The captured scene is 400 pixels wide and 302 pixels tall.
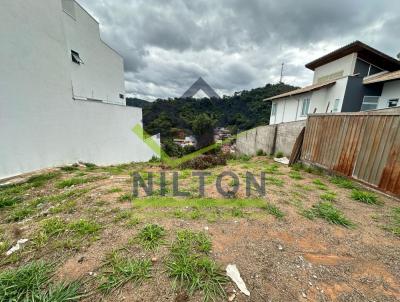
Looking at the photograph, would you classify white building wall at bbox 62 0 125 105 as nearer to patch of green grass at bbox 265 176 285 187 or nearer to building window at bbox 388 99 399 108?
patch of green grass at bbox 265 176 285 187

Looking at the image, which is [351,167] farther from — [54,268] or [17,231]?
[17,231]

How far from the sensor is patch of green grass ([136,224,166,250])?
191 cm

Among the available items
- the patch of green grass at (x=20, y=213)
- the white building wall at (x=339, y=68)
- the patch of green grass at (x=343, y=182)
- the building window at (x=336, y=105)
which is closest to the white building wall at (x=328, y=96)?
the building window at (x=336, y=105)

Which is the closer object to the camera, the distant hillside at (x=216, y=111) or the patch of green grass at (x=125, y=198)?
the patch of green grass at (x=125, y=198)

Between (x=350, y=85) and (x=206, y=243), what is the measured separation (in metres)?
10.7

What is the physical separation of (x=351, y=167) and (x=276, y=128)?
4334mm

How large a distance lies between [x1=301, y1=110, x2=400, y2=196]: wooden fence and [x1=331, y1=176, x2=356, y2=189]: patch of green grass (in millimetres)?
157

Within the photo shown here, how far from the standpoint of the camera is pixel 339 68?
10734mm

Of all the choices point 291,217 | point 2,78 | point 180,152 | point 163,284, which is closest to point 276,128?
point 291,217

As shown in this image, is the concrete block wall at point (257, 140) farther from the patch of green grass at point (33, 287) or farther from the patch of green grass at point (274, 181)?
the patch of green grass at point (33, 287)

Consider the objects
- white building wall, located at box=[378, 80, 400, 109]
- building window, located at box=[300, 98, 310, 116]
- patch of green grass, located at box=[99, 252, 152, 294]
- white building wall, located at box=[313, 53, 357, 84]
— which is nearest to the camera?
patch of green grass, located at box=[99, 252, 152, 294]

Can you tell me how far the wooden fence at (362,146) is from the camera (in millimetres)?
3330

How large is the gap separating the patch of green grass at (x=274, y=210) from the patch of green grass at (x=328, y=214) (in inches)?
16.5

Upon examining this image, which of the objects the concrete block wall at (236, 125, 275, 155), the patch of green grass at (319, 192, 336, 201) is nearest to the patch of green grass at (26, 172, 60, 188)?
the patch of green grass at (319, 192, 336, 201)
